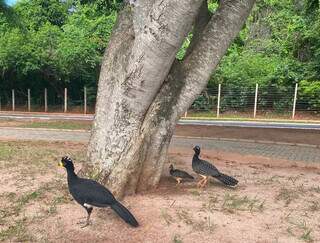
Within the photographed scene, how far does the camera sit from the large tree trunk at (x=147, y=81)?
744 centimetres

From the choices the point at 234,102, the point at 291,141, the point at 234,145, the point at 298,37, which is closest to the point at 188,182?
the point at 234,145

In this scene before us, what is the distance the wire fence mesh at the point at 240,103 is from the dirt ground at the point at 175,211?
71.6 feet

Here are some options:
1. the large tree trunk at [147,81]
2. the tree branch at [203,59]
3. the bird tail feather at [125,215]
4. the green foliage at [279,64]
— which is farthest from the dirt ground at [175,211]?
the green foliage at [279,64]

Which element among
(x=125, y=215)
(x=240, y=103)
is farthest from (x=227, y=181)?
(x=240, y=103)

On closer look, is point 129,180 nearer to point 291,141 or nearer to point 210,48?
point 210,48

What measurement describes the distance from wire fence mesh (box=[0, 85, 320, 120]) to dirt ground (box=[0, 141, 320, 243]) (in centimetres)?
2183

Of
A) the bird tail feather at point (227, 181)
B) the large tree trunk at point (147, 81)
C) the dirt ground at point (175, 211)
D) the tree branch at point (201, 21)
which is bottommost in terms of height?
the dirt ground at point (175, 211)

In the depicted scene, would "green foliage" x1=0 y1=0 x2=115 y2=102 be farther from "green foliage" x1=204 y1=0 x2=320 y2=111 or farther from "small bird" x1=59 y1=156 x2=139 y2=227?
"small bird" x1=59 y1=156 x2=139 y2=227

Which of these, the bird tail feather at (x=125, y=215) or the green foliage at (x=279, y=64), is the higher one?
the green foliage at (x=279, y=64)

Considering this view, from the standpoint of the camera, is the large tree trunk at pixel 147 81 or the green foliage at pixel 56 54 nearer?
the large tree trunk at pixel 147 81

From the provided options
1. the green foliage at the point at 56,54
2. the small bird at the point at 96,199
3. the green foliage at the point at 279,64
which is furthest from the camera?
the green foliage at the point at 56,54

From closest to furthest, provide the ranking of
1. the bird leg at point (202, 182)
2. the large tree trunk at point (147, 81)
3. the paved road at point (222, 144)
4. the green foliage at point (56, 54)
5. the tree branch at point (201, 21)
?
1. the large tree trunk at point (147, 81)
2. the bird leg at point (202, 182)
3. the tree branch at point (201, 21)
4. the paved road at point (222, 144)
5. the green foliage at point (56, 54)

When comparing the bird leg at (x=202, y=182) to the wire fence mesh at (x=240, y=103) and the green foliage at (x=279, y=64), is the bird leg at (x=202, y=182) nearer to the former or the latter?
the green foliage at (x=279, y=64)

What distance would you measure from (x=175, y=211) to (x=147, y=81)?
1.97 m
